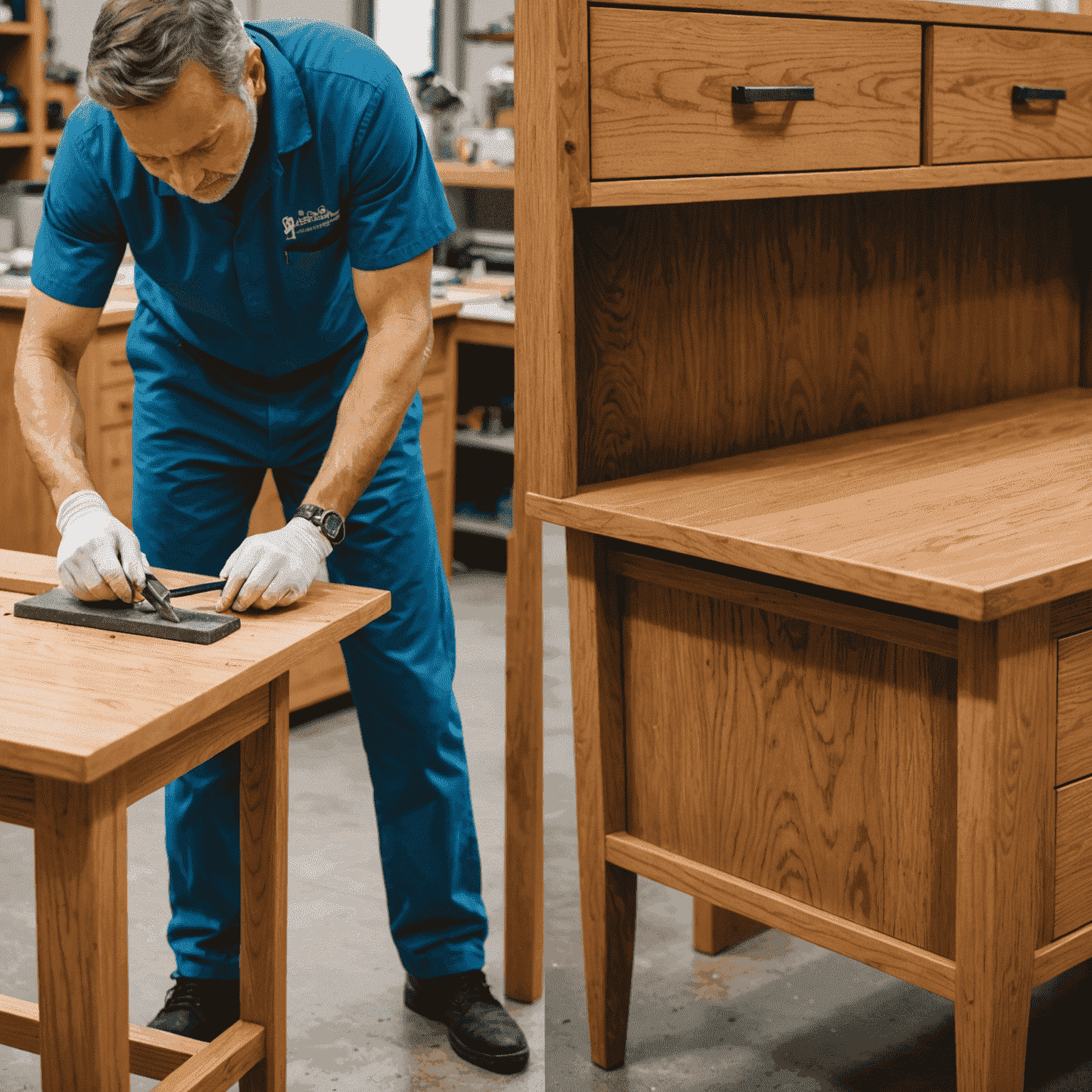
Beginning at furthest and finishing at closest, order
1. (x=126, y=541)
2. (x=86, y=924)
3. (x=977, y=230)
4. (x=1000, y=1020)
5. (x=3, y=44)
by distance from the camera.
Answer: (x=3, y=44)
(x=977, y=230)
(x=126, y=541)
(x=1000, y=1020)
(x=86, y=924)

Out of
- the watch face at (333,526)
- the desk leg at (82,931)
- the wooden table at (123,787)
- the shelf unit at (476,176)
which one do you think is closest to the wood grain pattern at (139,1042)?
the wooden table at (123,787)

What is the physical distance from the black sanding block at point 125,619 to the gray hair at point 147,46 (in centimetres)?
55

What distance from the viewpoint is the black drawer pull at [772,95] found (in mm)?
1658

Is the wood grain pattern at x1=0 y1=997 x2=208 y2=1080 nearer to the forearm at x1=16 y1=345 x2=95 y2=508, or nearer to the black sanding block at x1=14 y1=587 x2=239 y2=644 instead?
the black sanding block at x1=14 y1=587 x2=239 y2=644

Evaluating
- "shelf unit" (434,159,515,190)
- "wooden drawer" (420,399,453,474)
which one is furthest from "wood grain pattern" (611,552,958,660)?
"shelf unit" (434,159,515,190)

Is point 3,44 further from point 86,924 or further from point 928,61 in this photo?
point 86,924

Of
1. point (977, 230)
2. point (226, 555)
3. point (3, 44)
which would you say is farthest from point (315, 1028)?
point (3, 44)

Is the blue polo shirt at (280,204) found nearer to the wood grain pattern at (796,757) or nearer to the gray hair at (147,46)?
the gray hair at (147,46)

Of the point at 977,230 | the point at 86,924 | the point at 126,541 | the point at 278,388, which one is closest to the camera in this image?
the point at 86,924

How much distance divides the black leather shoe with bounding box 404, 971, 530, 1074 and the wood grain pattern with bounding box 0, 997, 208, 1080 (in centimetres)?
48

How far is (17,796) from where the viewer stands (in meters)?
1.29

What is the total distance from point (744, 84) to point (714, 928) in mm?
1285

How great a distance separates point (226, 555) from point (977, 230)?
125cm

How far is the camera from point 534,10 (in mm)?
1541
